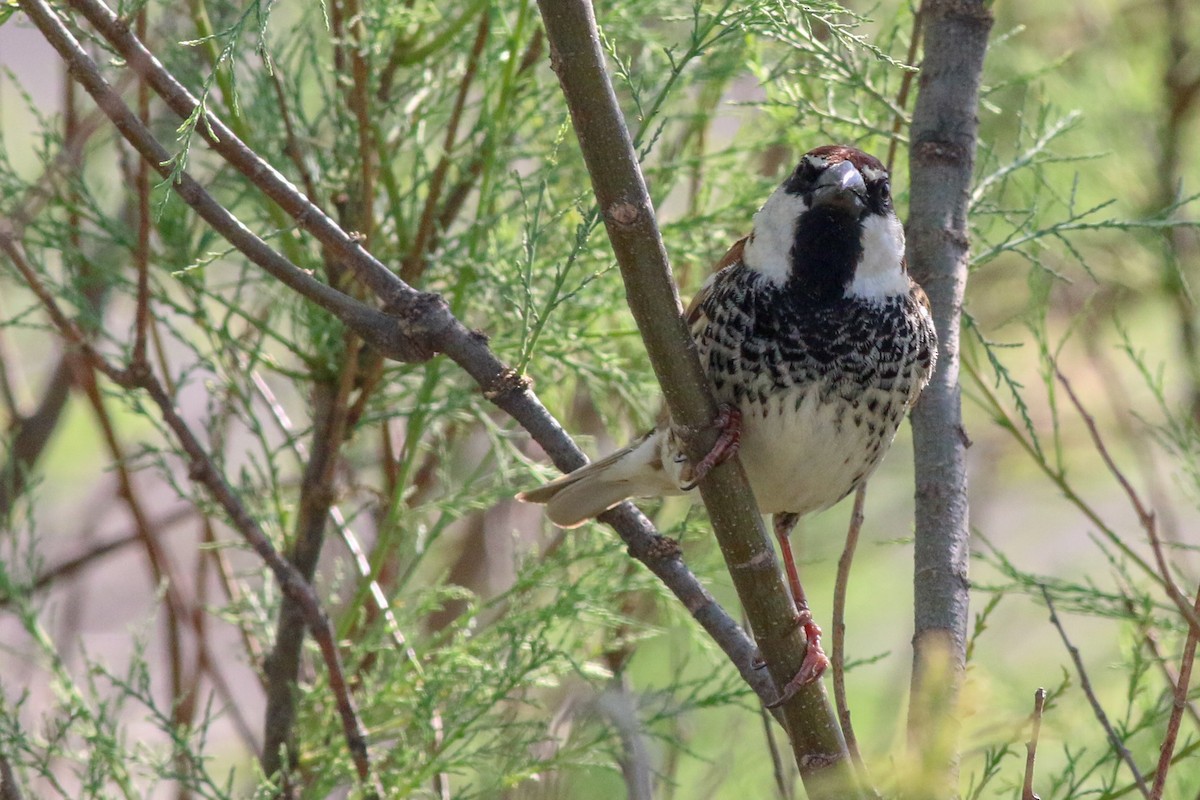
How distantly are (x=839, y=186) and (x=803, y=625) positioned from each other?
29.2 inches

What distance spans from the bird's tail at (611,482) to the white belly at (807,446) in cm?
18

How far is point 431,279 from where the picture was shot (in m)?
2.84

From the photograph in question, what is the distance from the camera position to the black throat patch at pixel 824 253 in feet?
7.79

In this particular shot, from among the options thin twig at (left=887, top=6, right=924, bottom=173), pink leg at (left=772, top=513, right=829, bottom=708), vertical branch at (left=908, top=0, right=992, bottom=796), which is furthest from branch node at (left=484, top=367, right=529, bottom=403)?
thin twig at (left=887, top=6, right=924, bottom=173)

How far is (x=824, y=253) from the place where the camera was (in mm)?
2391

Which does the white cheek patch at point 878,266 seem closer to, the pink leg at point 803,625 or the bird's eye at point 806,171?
the bird's eye at point 806,171

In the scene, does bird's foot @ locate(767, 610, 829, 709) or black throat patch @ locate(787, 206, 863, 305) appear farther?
black throat patch @ locate(787, 206, 863, 305)

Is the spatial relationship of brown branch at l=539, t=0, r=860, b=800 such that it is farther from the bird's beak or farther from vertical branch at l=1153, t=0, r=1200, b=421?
vertical branch at l=1153, t=0, r=1200, b=421

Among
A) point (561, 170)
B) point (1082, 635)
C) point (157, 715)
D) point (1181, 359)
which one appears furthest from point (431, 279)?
point (1082, 635)

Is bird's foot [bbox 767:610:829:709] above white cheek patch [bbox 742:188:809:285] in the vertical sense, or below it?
below

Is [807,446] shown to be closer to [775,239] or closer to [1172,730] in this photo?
[775,239]

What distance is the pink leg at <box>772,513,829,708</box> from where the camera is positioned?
1.87 metres

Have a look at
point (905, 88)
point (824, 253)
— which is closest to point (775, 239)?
point (824, 253)

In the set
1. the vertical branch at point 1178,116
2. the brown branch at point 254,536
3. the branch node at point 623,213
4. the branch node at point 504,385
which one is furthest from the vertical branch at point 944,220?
the vertical branch at point 1178,116
